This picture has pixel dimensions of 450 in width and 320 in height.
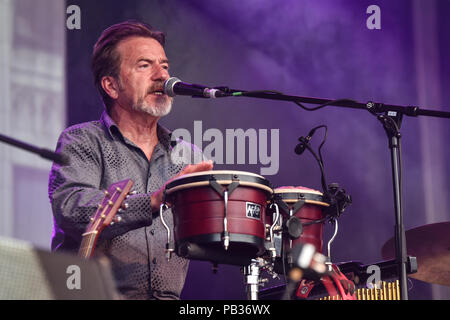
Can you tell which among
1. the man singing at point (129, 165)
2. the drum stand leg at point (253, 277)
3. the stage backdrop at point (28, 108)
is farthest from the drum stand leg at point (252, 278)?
the stage backdrop at point (28, 108)

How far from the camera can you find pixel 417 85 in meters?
5.19

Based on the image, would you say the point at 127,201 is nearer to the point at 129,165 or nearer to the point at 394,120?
the point at 129,165

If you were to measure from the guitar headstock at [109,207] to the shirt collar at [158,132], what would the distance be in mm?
747

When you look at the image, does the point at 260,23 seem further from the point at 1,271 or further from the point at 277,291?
the point at 1,271

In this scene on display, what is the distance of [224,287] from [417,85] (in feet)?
6.78

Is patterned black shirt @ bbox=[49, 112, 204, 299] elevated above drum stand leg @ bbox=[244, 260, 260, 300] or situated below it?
above

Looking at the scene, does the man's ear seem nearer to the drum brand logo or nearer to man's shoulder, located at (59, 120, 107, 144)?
man's shoulder, located at (59, 120, 107, 144)

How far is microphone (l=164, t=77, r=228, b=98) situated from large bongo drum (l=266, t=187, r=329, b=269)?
0.50m

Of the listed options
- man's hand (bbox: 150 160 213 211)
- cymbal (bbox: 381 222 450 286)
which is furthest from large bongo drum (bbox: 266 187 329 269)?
cymbal (bbox: 381 222 450 286)

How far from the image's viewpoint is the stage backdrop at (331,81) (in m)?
4.93

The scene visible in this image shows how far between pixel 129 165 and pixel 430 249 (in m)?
1.56

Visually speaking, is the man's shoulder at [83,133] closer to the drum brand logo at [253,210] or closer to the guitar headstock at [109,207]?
the guitar headstock at [109,207]

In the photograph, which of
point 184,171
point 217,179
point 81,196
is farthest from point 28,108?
point 217,179

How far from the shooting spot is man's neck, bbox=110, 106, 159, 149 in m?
3.82
